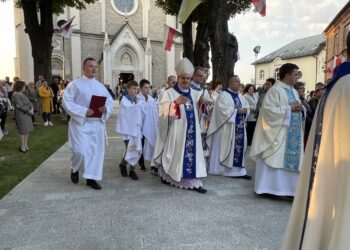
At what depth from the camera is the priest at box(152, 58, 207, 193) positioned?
576 centimetres

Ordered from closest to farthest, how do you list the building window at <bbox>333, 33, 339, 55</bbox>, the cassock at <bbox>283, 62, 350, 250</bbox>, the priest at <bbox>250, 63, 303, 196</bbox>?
the cassock at <bbox>283, 62, 350, 250</bbox>
the priest at <bbox>250, 63, 303, 196</bbox>
the building window at <bbox>333, 33, 339, 55</bbox>

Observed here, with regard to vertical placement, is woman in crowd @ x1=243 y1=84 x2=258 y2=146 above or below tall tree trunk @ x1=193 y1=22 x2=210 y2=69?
below

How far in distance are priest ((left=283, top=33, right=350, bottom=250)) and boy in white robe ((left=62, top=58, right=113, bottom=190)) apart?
13.4ft

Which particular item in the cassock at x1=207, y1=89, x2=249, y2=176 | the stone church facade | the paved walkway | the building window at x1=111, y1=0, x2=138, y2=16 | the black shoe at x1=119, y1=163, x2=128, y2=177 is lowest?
the paved walkway

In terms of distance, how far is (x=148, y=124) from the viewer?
7035mm

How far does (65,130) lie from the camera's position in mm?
13555

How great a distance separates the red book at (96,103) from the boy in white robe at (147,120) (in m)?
1.15

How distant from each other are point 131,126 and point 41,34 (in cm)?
1303

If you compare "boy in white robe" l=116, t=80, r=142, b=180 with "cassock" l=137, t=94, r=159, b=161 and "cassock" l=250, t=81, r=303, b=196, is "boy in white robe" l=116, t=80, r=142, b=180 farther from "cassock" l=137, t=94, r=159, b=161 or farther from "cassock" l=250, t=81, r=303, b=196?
"cassock" l=250, t=81, r=303, b=196

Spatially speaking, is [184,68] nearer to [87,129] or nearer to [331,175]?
[87,129]

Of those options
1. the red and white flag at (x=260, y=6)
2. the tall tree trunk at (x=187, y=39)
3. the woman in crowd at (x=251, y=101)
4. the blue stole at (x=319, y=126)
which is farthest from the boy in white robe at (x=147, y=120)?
the tall tree trunk at (x=187, y=39)

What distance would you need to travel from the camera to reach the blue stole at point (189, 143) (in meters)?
5.77

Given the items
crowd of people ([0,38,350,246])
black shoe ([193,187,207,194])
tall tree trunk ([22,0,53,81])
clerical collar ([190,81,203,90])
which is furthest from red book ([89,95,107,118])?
tall tree trunk ([22,0,53,81])

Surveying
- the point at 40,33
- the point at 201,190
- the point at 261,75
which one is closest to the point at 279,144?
the point at 201,190
